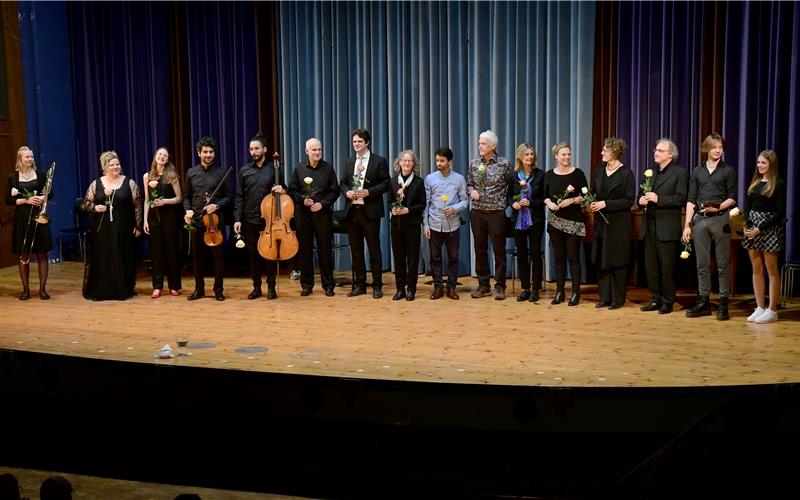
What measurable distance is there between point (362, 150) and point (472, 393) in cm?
498

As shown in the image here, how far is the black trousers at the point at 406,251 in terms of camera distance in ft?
27.8


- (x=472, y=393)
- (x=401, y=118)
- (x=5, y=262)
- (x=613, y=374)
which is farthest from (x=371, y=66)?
(x=472, y=393)

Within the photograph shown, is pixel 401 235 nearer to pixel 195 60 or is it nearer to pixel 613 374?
pixel 613 374

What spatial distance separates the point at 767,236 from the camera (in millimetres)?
7195

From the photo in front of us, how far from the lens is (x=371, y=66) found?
407 inches

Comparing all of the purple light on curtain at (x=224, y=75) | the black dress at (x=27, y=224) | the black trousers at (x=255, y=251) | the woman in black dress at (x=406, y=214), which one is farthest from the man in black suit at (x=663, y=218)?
the black dress at (x=27, y=224)

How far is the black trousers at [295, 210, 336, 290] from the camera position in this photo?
862 cm

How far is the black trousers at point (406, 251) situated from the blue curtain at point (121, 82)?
411 centimetres

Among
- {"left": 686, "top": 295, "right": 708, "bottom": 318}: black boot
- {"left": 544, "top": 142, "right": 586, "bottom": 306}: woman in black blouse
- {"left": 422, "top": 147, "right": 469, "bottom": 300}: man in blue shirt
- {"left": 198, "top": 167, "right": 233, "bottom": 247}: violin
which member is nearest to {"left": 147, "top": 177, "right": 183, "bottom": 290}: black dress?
{"left": 198, "top": 167, "right": 233, "bottom": 247}: violin

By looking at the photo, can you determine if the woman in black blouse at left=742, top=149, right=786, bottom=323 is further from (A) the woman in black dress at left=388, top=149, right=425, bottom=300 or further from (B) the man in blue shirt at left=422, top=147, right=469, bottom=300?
(A) the woman in black dress at left=388, top=149, right=425, bottom=300

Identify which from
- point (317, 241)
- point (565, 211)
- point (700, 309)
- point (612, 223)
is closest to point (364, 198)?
point (317, 241)

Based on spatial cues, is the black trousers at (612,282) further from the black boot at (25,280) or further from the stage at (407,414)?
the black boot at (25,280)

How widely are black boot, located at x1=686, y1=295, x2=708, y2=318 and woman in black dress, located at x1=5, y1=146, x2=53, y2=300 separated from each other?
5539 mm

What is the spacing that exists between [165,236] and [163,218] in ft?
0.56
